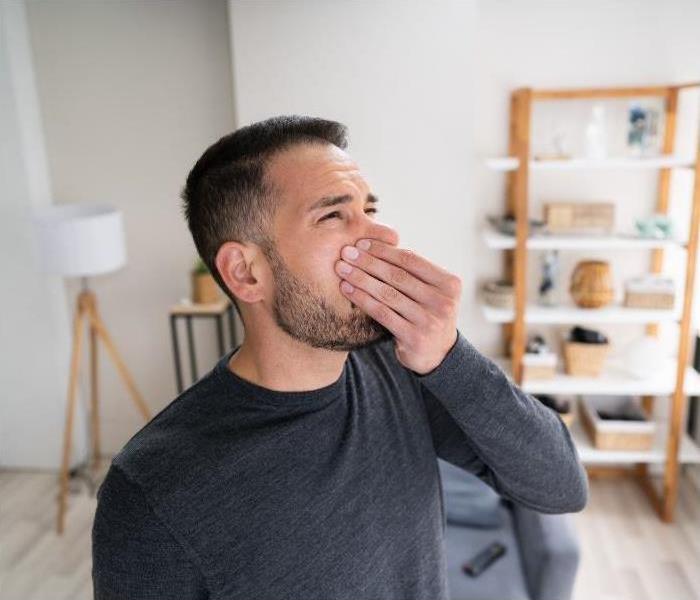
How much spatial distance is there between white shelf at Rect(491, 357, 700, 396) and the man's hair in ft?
6.51

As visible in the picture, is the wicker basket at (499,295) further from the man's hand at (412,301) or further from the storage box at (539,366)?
the man's hand at (412,301)

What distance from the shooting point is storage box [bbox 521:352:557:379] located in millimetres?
2840

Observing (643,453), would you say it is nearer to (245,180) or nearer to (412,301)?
(412,301)

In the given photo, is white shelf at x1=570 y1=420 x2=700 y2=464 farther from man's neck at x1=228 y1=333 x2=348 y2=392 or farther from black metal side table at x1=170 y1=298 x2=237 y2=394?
man's neck at x1=228 y1=333 x2=348 y2=392

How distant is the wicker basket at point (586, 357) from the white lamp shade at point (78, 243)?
6.89 ft

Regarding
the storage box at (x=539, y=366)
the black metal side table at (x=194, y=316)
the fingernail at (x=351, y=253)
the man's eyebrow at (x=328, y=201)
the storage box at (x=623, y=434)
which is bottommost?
the storage box at (x=623, y=434)

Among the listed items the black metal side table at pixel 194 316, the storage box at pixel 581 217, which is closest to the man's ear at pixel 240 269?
the black metal side table at pixel 194 316

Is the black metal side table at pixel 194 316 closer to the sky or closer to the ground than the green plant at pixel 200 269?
closer to the ground

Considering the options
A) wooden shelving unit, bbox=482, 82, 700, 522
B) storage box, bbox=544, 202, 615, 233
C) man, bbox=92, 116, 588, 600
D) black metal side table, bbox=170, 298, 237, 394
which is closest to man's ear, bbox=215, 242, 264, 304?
man, bbox=92, 116, 588, 600

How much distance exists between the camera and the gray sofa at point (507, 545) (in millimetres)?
1938

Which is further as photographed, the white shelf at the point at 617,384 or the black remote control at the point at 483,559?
the white shelf at the point at 617,384

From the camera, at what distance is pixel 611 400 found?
3189mm

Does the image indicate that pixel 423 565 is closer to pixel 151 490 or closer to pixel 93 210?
pixel 151 490

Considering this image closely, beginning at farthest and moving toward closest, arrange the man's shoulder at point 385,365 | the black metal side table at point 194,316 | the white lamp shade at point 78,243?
the black metal side table at point 194,316
the white lamp shade at point 78,243
the man's shoulder at point 385,365
